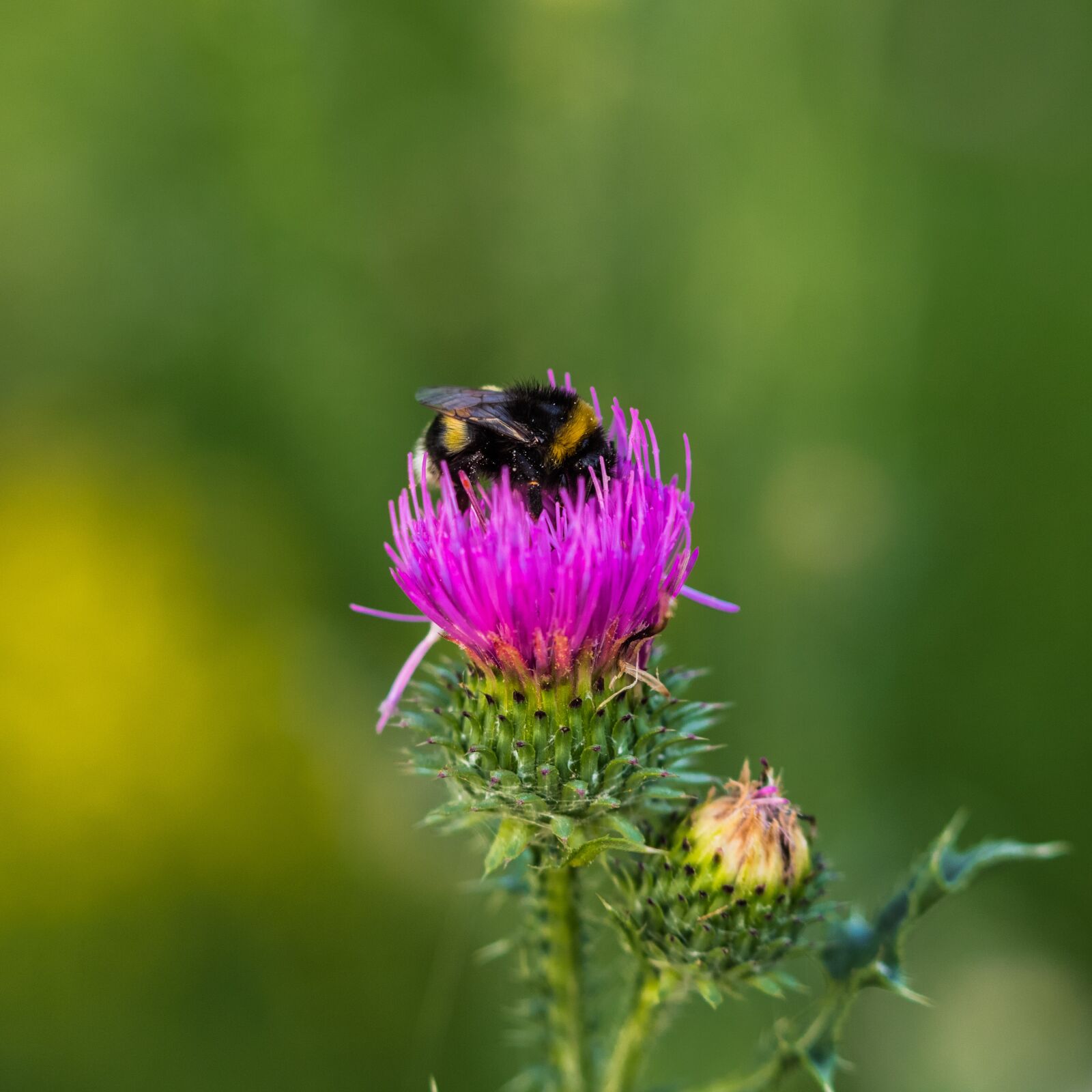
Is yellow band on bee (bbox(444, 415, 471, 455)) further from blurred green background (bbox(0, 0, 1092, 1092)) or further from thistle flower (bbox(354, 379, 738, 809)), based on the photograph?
blurred green background (bbox(0, 0, 1092, 1092))

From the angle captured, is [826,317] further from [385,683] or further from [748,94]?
[385,683]

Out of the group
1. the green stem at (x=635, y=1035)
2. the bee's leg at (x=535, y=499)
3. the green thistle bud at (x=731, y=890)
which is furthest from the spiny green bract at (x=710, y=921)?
the bee's leg at (x=535, y=499)

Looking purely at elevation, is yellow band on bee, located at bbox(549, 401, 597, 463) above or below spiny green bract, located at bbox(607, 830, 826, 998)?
above

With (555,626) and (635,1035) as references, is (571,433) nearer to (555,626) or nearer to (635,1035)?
(555,626)

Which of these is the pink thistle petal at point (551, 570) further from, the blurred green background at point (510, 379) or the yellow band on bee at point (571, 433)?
the blurred green background at point (510, 379)

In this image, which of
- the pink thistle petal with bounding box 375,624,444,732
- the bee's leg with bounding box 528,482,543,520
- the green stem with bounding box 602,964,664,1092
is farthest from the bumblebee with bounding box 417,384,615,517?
the green stem with bounding box 602,964,664,1092

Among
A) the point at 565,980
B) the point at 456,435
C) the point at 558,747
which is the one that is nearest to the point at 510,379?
the point at 456,435
